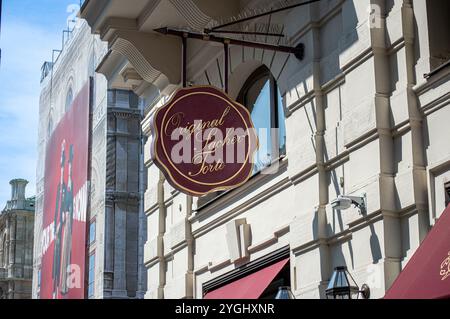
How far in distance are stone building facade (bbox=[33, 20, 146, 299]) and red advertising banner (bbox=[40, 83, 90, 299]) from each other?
50 centimetres

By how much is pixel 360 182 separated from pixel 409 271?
6.92 feet

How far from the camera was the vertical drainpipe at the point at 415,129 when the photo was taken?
38.8 ft

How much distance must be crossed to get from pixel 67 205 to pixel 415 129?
34.4m

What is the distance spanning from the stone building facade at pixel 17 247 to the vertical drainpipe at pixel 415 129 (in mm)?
59063

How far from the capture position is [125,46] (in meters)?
18.4

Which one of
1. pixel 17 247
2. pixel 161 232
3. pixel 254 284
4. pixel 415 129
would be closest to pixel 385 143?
pixel 415 129

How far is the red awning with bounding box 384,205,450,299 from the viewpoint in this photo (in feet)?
32.7

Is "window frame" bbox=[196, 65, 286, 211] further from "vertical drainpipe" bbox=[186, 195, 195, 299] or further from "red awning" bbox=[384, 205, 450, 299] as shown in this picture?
"red awning" bbox=[384, 205, 450, 299]

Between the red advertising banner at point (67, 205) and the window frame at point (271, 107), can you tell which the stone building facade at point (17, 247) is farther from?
the window frame at point (271, 107)

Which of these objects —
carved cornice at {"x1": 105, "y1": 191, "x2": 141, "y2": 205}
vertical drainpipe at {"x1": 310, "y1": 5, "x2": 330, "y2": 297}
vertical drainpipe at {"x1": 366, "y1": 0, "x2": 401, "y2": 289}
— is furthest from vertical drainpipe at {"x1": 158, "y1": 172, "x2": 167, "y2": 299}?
carved cornice at {"x1": 105, "y1": 191, "x2": 141, "y2": 205}

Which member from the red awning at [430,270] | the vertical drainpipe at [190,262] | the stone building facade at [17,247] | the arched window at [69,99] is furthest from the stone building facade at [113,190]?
the red awning at [430,270]
